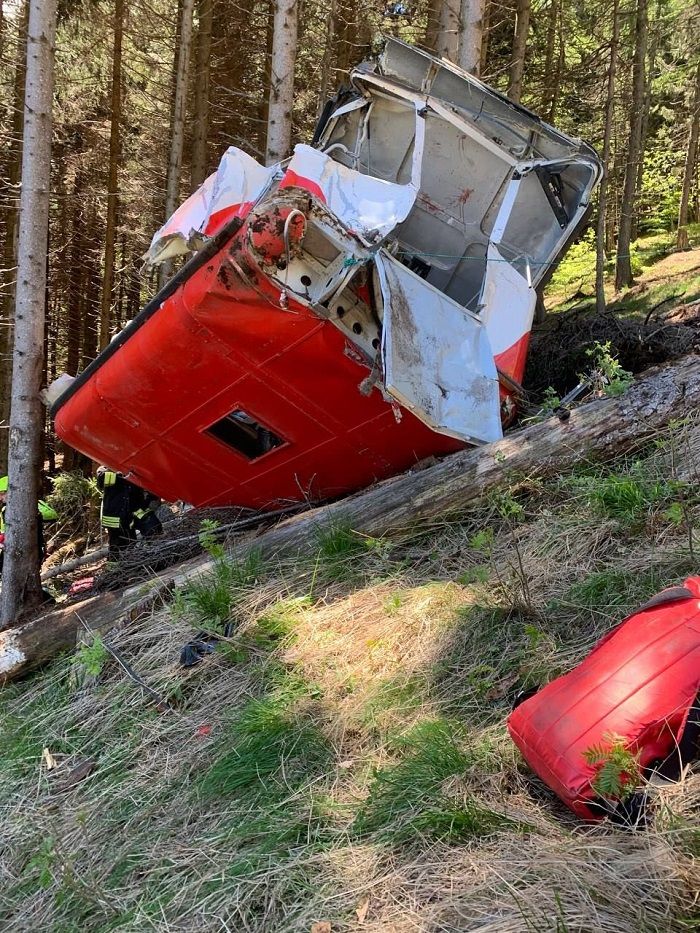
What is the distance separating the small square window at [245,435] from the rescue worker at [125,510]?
148 centimetres

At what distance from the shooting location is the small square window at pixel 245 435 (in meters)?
5.48

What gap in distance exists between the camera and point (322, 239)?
488cm

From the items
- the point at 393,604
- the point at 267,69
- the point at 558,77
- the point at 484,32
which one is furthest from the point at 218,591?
the point at 267,69

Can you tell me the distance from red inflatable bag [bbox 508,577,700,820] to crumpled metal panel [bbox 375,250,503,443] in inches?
91.8

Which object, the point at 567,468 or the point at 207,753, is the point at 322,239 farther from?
the point at 207,753

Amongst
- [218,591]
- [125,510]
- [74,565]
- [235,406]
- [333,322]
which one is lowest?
[74,565]

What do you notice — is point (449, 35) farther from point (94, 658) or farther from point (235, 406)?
point (94, 658)

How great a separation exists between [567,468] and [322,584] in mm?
1682

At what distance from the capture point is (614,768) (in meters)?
2.19

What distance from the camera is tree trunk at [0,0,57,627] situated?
6602 millimetres

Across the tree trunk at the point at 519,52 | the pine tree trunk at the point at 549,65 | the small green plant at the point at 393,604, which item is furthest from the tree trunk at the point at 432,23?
the small green plant at the point at 393,604

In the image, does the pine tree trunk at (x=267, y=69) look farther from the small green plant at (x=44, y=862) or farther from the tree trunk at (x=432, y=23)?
the small green plant at (x=44, y=862)

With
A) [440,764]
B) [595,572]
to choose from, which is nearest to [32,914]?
[440,764]

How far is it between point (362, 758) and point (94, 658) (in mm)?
2010
